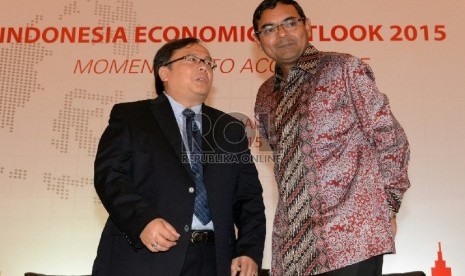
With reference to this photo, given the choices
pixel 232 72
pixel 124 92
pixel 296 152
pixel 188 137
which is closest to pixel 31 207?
pixel 124 92

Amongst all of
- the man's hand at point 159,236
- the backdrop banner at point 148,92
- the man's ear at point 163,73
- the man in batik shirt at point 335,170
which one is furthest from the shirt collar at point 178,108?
the backdrop banner at point 148,92

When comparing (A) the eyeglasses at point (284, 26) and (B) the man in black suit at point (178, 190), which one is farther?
(A) the eyeglasses at point (284, 26)

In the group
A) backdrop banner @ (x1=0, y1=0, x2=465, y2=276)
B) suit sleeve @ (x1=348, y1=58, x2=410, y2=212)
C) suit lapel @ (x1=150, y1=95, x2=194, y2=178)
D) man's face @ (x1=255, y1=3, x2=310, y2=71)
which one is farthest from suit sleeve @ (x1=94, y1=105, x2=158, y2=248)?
backdrop banner @ (x1=0, y1=0, x2=465, y2=276)

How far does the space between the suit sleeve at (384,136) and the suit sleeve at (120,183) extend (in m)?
0.76

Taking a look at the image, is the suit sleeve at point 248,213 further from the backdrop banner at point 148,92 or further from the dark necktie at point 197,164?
the backdrop banner at point 148,92

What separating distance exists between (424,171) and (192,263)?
235 cm

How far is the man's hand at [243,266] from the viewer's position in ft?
6.54

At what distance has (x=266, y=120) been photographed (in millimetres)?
2262

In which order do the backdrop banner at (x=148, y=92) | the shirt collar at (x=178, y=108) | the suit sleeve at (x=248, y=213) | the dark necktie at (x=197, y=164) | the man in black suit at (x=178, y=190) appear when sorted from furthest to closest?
1. the backdrop banner at (x=148, y=92)
2. the shirt collar at (x=178, y=108)
3. the suit sleeve at (x=248, y=213)
4. the dark necktie at (x=197, y=164)
5. the man in black suit at (x=178, y=190)

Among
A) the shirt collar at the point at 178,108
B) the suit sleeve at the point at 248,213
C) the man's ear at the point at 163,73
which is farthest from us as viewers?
the man's ear at the point at 163,73

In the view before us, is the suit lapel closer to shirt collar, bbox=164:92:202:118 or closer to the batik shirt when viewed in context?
shirt collar, bbox=164:92:202:118

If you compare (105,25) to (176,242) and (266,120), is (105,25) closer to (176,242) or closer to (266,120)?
(266,120)

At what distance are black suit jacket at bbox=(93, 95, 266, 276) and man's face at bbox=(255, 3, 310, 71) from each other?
377 mm

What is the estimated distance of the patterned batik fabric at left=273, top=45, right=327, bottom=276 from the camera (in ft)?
5.84
